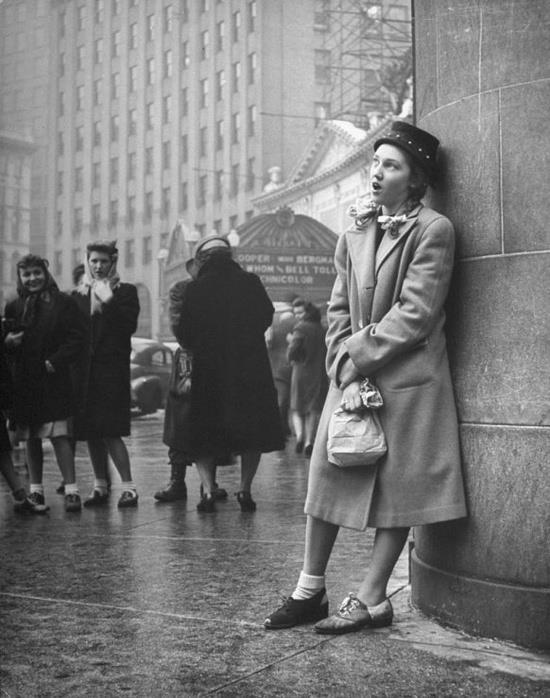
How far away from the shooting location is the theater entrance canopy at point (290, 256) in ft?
99.6

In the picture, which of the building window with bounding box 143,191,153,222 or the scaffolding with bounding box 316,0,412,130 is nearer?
the scaffolding with bounding box 316,0,412,130

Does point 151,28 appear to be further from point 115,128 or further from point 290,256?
point 290,256

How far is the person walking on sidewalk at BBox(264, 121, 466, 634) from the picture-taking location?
3893 mm

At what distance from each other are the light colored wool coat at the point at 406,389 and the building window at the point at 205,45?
212ft

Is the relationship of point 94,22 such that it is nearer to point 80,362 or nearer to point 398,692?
point 80,362

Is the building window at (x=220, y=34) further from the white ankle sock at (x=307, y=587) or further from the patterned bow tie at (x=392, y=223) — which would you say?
the white ankle sock at (x=307, y=587)

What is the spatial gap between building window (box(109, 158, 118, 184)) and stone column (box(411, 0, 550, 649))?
2754 inches

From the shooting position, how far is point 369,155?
1500 inches

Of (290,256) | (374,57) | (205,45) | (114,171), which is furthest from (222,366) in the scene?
(114,171)

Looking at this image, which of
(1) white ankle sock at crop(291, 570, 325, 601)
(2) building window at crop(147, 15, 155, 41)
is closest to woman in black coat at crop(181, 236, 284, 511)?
(1) white ankle sock at crop(291, 570, 325, 601)

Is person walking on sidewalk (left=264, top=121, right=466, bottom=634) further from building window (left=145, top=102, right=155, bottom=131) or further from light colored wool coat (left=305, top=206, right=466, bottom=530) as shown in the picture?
building window (left=145, top=102, right=155, bottom=131)

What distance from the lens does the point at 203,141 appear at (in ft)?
219

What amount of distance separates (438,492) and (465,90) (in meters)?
1.45

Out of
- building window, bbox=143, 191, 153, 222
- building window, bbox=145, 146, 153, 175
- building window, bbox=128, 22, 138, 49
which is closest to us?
building window, bbox=145, 146, 153, 175
